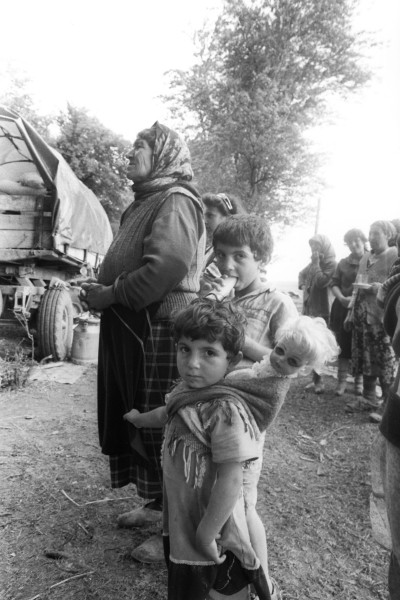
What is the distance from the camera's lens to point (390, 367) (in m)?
4.13

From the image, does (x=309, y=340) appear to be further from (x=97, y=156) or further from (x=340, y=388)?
(x=97, y=156)

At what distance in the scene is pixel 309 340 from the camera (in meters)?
1.09

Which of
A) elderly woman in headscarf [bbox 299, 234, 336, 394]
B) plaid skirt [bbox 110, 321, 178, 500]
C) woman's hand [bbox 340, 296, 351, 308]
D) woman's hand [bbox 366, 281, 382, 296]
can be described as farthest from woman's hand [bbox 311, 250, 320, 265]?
plaid skirt [bbox 110, 321, 178, 500]

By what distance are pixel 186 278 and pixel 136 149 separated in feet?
2.25

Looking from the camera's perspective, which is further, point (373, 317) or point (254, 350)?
point (373, 317)

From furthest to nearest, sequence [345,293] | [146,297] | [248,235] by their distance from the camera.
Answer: [345,293] < [146,297] < [248,235]

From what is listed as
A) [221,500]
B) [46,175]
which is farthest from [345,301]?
[46,175]

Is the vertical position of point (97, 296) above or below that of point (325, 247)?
below

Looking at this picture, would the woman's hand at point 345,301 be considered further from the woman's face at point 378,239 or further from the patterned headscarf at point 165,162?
the patterned headscarf at point 165,162

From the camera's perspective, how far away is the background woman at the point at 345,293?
4.85m

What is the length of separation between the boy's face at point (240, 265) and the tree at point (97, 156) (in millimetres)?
11266

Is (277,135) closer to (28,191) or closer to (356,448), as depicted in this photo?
(28,191)

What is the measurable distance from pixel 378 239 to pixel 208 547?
374 centimetres

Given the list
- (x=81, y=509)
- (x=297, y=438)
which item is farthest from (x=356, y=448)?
(x=81, y=509)
